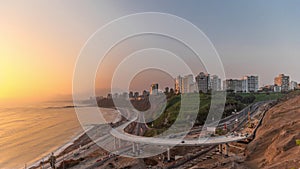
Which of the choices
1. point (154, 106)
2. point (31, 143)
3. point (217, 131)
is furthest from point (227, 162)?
point (31, 143)

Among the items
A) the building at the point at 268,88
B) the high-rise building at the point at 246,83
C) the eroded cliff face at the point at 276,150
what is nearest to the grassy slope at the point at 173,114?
the eroded cliff face at the point at 276,150

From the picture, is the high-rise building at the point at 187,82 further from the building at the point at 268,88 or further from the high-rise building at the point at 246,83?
the building at the point at 268,88

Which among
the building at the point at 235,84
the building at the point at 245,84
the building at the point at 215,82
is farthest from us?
the building at the point at 245,84

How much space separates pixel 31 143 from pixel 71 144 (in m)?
5.12

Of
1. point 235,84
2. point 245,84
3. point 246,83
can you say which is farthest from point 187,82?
point 246,83

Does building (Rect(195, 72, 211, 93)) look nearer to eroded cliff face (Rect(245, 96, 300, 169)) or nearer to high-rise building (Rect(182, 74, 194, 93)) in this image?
high-rise building (Rect(182, 74, 194, 93))

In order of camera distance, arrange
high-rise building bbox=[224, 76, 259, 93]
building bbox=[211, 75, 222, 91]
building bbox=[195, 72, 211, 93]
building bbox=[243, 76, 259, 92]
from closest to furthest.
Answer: building bbox=[195, 72, 211, 93] → building bbox=[211, 75, 222, 91] → high-rise building bbox=[224, 76, 259, 93] → building bbox=[243, 76, 259, 92]

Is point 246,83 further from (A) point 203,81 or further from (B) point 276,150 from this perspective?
(B) point 276,150

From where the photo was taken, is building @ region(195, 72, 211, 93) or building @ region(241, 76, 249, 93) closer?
building @ region(195, 72, 211, 93)

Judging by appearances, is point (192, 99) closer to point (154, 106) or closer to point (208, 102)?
point (208, 102)

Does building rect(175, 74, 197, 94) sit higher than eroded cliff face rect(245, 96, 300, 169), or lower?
higher

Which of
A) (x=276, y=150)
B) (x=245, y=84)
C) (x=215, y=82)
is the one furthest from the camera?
(x=245, y=84)

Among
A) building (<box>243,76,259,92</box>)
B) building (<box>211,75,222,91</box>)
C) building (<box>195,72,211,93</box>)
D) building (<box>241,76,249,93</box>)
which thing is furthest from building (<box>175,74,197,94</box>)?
building (<box>243,76,259,92</box>)

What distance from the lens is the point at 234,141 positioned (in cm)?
1409
